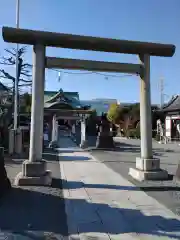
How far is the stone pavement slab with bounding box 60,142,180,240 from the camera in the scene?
5.52 metres

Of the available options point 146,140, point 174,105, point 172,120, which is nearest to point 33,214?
point 146,140

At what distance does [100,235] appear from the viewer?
5.40 meters

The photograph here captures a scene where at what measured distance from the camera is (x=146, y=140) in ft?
34.3

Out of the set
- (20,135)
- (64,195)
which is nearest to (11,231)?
(64,195)

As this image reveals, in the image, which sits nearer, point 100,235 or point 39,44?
point 100,235

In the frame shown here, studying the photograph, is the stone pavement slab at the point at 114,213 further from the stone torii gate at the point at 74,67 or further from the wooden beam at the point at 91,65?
the wooden beam at the point at 91,65

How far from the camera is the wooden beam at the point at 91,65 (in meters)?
9.92

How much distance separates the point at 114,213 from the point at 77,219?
0.83m

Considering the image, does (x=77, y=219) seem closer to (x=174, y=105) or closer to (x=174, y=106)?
(x=174, y=106)

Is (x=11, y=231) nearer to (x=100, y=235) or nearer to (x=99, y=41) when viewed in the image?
(x=100, y=235)

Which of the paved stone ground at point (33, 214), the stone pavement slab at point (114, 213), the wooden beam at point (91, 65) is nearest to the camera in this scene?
the paved stone ground at point (33, 214)

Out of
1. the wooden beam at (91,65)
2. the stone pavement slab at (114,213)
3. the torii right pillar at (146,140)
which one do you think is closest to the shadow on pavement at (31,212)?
the stone pavement slab at (114,213)

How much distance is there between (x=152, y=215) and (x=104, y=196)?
5.99ft

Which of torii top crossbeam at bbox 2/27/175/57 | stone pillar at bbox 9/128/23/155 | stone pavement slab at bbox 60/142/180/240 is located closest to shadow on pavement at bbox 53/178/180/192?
stone pavement slab at bbox 60/142/180/240
